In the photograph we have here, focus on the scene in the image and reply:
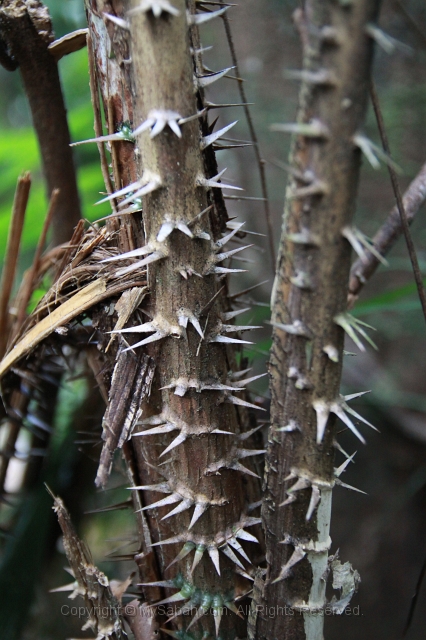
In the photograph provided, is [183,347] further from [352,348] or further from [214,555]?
[352,348]

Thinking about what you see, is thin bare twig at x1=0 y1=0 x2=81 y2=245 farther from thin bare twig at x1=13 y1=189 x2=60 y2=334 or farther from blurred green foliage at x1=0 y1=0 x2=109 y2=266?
blurred green foliage at x1=0 y1=0 x2=109 y2=266

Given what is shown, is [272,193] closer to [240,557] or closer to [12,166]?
[12,166]

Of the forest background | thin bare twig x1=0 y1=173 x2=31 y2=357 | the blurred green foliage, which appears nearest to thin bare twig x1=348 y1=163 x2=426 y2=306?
the forest background

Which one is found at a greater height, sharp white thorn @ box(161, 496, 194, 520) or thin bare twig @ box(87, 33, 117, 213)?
thin bare twig @ box(87, 33, 117, 213)

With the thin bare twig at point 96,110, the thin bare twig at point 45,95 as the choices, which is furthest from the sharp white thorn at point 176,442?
the thin bare twig at point 45,95

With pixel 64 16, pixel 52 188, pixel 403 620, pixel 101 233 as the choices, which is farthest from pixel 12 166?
pixel 403 620
